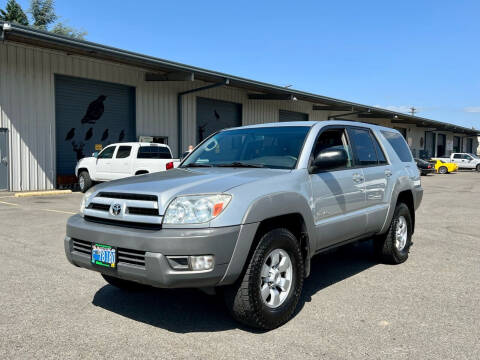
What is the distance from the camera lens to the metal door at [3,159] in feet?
51.6

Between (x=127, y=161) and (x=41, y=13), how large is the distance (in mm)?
45324

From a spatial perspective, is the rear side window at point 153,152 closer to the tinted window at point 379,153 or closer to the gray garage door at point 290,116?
the tinted window at point 379,153

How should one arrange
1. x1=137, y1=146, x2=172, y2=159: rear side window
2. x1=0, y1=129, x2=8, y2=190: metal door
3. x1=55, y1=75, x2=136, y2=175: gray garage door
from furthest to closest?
x1=55, y1=75, x2=136, y2=175: gray garage door
x1=0, y1=129, x2=8, y2=190: metal door
x1=137, y1=146, x2=172, y2=159: rear side window

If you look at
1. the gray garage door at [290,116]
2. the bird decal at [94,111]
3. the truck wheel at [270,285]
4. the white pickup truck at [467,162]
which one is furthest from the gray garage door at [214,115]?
the white pickup truck at [467,162]

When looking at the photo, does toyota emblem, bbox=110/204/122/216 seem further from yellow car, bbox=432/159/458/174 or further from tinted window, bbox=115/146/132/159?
yellow car, bbox=432/159/458/174

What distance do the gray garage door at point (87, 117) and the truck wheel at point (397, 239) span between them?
15.1 meters

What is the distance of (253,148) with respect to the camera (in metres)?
4.77

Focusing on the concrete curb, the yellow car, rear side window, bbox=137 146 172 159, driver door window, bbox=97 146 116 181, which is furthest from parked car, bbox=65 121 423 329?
the yellow car

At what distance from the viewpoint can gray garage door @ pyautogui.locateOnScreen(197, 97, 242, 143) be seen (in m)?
23.8

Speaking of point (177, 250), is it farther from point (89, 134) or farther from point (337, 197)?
point (89, 134)

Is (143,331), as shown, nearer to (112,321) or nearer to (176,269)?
(112,321)

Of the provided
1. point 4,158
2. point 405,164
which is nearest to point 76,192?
point 4,158

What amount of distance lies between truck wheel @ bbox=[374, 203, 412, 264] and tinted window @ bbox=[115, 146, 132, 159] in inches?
440

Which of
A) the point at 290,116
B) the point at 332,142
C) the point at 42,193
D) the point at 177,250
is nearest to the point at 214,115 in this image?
the point at 290,116
